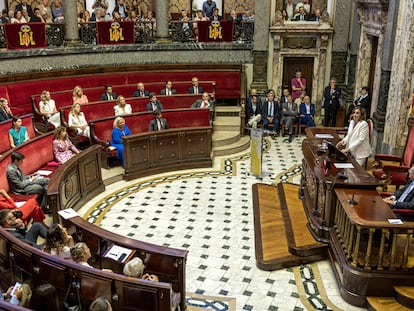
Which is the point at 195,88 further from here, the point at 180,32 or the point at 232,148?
the point at 180,32

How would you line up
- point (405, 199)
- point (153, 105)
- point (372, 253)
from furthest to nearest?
point (153, 105), point (405, 199), point (372, 253)

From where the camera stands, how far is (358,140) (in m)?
7.47

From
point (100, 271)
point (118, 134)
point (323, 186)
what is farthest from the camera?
point (118, 134)

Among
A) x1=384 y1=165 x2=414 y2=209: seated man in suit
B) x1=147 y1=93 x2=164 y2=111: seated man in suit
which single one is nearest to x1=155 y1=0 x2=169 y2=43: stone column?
x1=147 y1=93 x2=164 y2=111: seated man in suit

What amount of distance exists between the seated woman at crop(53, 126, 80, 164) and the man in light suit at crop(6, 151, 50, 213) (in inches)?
37.9

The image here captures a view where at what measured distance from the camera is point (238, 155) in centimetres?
1115

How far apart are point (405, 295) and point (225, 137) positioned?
6751mm

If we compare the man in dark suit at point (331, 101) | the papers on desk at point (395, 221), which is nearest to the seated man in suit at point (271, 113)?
the man in dark suit at point (331, 101)

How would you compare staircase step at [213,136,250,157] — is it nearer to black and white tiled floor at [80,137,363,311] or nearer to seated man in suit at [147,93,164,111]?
black and white tiled floor at [80,137,363,311]

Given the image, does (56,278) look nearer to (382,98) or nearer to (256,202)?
(256,202)

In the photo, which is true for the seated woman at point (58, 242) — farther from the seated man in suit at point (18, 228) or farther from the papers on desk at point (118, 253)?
the seated man in suit at point (18, 228)

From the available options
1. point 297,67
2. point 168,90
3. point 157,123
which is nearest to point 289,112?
point 297,67

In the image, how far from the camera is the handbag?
450 cm

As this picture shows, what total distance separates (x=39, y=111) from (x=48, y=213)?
147 inches
